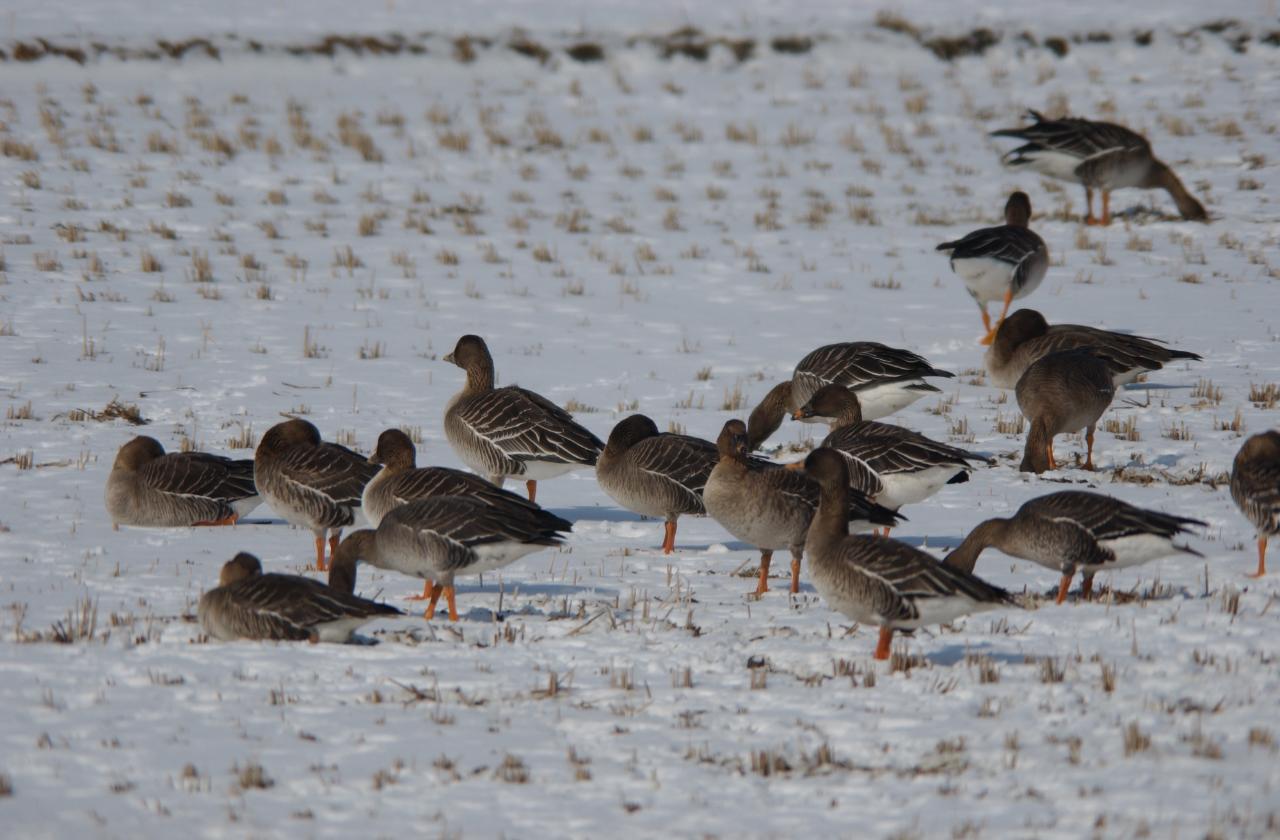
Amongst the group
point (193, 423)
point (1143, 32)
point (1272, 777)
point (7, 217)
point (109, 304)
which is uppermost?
point (1143, 32)

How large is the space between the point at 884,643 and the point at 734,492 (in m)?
1.90

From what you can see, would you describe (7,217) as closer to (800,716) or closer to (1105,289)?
(1105,289)

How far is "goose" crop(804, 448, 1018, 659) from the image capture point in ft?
25.5

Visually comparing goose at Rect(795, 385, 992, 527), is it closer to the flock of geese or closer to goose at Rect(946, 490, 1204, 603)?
the flock of geese

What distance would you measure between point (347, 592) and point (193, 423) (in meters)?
6.58

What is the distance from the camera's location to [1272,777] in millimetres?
6328

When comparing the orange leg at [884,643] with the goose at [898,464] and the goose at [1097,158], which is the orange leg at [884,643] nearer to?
the goose at [898,464]

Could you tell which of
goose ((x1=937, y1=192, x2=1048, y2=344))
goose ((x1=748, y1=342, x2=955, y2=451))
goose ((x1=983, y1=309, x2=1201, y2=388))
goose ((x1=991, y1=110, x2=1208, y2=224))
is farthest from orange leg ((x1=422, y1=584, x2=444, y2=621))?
goose ((x1=991, y1=110, x2=1208, y2=224))

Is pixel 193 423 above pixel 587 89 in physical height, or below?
below

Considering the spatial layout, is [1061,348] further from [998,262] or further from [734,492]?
[734,492]

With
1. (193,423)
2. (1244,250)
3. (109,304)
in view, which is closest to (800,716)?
(193,423)

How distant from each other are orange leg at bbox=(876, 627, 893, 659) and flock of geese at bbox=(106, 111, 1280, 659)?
0.02 metres

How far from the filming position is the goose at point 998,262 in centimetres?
1709

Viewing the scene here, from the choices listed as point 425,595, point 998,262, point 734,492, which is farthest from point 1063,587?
point 998,262
